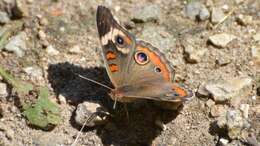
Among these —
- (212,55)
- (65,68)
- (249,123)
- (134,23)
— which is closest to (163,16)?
(134,23)

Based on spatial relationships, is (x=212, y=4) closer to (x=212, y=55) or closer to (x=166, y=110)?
(x=212, y=55)

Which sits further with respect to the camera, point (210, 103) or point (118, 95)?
point (210, 103)

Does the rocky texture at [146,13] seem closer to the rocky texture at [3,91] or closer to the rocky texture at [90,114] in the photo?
the rocky texture at [90,114]

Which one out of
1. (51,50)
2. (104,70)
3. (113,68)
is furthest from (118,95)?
(51,50)

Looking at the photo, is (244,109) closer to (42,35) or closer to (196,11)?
(196,11)

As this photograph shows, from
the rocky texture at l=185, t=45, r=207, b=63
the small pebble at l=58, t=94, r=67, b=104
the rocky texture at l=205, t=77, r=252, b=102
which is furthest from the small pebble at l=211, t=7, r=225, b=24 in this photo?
the small pebble at l=58, t=94, r=67, b=104

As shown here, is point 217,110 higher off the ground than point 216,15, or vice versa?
point 216,15
